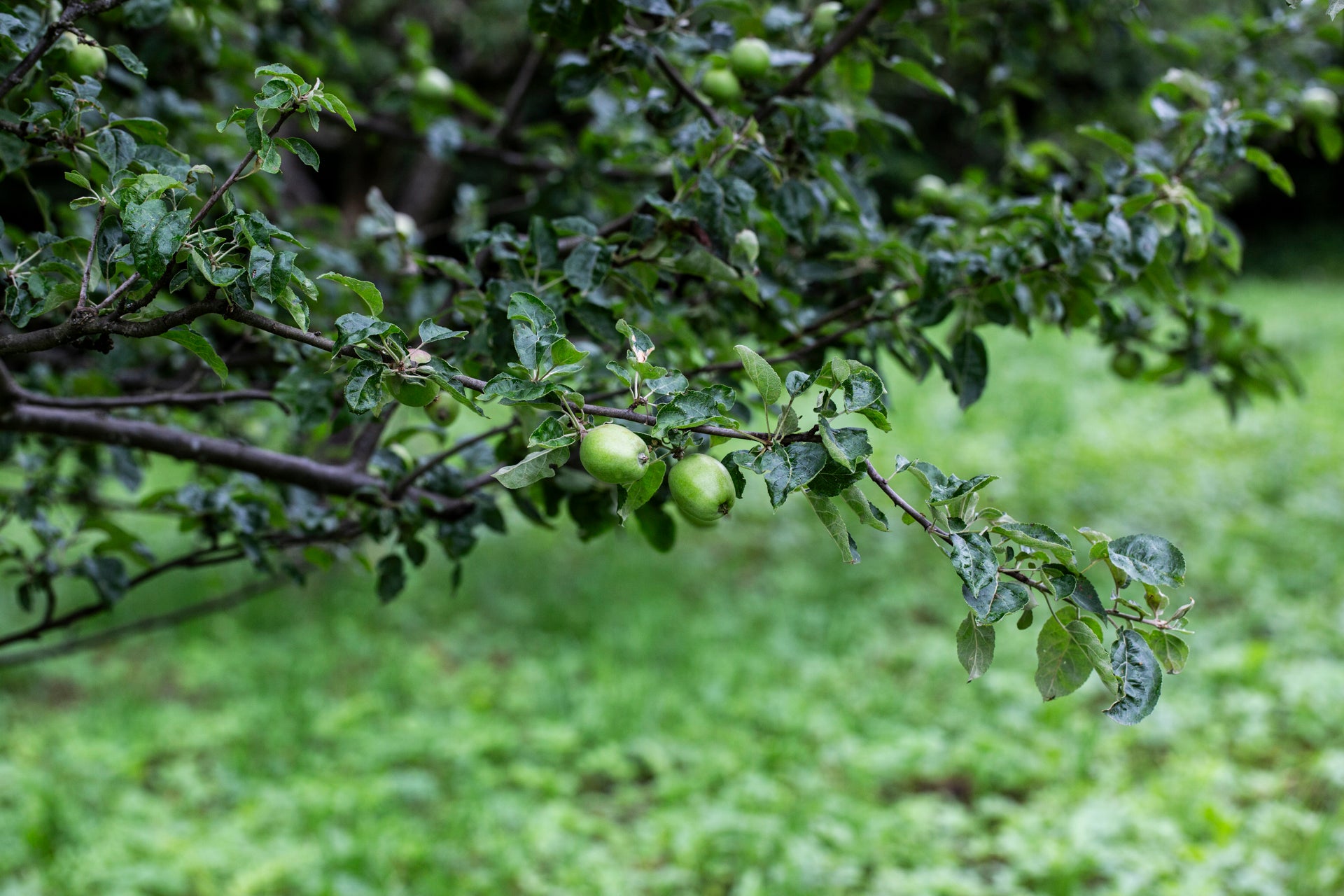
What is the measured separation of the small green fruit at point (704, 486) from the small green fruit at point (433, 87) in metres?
1.41

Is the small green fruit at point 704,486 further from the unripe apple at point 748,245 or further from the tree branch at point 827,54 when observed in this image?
the tree branch at point 827,54

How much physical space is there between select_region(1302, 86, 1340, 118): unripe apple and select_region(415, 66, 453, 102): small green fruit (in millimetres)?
1468

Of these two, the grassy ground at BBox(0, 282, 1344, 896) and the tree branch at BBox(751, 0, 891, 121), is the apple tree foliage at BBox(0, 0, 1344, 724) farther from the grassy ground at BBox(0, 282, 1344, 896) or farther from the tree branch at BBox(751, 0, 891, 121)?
the grassy ground at BBox(0, 282, 1344, 896)

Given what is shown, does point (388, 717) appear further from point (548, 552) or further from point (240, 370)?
point (240, 370)

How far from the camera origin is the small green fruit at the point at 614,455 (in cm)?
A: 70

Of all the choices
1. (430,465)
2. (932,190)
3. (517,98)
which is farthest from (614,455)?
(517,98)

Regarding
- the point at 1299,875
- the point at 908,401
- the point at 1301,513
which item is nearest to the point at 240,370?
the point at 1299,875

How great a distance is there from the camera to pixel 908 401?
5652mm

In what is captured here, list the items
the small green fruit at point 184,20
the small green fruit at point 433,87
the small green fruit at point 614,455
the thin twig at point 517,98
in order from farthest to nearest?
the thin twig at point 517,98
the small green fruit at point 433,87
the small green fruit at point 184,20
the small green fruit at point 614,455

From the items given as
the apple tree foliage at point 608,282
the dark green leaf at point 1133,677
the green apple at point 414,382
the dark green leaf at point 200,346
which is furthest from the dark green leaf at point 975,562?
Answer: the dark green leaf at point 200,346

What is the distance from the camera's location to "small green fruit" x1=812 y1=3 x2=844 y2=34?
1.21m

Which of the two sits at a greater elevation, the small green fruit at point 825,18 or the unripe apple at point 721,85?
the small green fruit at point 825,18

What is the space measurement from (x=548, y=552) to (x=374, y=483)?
313 centimetres

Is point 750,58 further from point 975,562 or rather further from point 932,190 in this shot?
point 975,562
